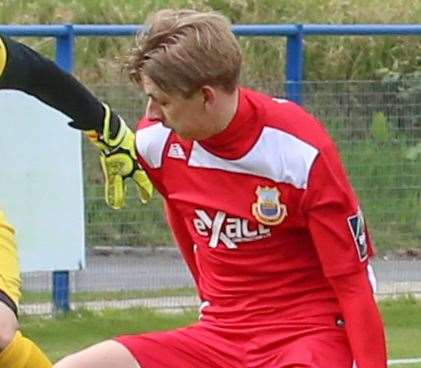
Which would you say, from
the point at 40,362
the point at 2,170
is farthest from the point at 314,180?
the point at 2,170

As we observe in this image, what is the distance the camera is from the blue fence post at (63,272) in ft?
27.9

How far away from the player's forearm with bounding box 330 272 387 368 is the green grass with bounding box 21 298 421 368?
3.79 m

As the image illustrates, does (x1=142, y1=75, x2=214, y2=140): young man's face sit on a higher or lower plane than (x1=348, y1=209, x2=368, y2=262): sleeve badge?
higher

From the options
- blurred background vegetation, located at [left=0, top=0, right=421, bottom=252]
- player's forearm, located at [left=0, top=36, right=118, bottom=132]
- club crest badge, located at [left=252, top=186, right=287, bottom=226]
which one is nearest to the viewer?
club crest badge, located at [left=252, top=186, right=287, bottom=226]

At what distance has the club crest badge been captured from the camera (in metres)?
4.16

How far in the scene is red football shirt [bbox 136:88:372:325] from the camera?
4.11 metres

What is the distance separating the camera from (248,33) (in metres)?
8.70

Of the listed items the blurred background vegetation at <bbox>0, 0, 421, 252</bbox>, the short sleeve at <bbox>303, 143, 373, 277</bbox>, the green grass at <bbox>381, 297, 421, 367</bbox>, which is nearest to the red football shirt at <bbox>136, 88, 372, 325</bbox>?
the short sleeve at <bbox>303, 143, 373, 277</bbox>

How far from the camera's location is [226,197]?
425 cm

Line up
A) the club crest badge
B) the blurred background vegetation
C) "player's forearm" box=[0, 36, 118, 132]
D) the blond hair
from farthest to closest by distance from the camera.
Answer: the blurred background vegetation, "player's forearm" box=[0, 36, 118, 132], the club crest badge, the blond hair

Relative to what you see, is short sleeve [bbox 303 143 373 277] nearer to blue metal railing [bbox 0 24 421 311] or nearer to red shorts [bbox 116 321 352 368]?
red shorts [bbox 116 321 352 368]

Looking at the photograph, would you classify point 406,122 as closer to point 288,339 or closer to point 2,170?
point 2,170

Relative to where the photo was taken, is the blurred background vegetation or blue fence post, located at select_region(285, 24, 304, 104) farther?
blue fence post, located at select_region(285, 24, 304, 104)

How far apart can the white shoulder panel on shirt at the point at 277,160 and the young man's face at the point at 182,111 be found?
13cm
